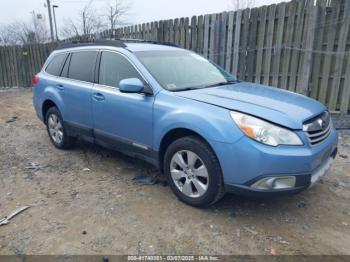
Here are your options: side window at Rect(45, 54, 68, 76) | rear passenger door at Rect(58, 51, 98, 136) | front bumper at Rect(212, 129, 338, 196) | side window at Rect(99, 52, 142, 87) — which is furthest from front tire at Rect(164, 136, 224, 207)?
side window at Rect(45, 54, 68, 76)

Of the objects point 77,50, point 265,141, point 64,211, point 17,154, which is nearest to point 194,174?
point 265,141

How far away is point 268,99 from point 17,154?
13.8ft

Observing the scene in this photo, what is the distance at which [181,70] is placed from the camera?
397 cm

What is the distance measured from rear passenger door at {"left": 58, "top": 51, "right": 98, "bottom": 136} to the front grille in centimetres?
286

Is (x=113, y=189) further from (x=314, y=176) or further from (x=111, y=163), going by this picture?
(x=314, y=176)

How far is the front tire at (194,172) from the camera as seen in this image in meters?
3.04

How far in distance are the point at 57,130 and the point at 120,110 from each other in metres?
1.98

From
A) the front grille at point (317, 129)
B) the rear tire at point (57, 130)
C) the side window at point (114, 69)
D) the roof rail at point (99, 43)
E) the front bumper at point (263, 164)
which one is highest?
the roof rail at point (99, 43)

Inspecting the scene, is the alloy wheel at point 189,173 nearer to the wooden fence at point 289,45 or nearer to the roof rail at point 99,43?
the roof rail at point 99,43

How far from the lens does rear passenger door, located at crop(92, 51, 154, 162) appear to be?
11.9 feet

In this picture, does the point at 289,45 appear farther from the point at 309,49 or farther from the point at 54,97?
the point at 54,97

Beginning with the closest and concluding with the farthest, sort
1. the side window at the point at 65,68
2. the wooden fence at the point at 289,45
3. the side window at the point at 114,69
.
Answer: the side window at the point at 114,69 → the side window at the point at 65,68 → the wooden fence at the point at 289,45

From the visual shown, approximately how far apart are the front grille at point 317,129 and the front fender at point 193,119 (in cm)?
68

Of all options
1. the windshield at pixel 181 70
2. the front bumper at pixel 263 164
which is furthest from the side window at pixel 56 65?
the front bumper at pixel 263 164
